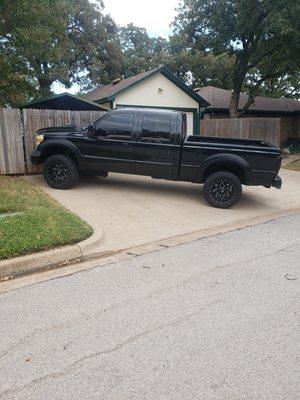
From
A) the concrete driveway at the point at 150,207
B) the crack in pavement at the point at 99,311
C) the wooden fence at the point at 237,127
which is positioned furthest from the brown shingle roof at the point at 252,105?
the crack in pavement at the point at 99,311

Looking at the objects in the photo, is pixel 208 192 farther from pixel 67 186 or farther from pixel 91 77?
pixel 91 77

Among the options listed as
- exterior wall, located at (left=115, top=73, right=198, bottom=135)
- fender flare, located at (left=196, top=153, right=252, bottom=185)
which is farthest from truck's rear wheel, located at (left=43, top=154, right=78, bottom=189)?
exterior wall, located at (left=115, top=73, right=198, bottom=135)

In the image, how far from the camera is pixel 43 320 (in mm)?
3693

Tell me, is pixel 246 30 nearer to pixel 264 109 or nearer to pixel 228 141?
pixel 264 109

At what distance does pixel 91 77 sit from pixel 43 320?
117ft

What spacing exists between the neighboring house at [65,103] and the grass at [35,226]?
6.51 metres

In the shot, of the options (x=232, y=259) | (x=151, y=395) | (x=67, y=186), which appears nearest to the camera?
(x=151, y=395)

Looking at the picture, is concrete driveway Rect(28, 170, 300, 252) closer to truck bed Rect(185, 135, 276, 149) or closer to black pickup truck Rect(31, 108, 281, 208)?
black pickup truck Rect(31, 108, 281, 208)

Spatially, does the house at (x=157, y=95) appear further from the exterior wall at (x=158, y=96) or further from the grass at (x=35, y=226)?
the grass at (x=35, y=226)

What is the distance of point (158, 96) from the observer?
20.7 meters

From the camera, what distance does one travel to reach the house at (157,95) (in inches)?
780

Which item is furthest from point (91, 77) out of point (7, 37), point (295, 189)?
point (295, 189)

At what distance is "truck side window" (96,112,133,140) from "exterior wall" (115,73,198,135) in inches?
443

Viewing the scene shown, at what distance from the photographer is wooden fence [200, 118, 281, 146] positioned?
1775cm
